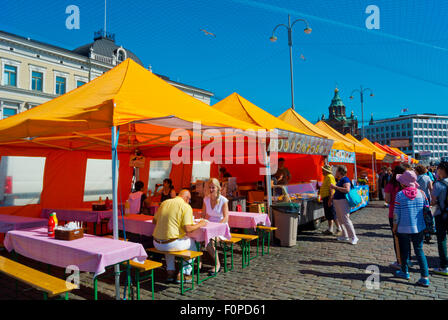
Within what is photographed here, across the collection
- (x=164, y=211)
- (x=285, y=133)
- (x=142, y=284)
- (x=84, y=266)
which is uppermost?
(x=285, y=133)

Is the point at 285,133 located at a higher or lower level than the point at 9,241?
higher

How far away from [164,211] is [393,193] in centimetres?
401

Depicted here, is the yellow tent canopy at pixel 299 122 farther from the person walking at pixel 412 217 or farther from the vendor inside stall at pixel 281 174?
the person walking at pixel 412 217

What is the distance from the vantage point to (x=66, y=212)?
7.23 metres

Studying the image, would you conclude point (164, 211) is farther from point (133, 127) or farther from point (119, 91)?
point (133, 127)

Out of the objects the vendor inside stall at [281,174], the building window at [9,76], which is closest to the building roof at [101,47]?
the building window at [9,76]

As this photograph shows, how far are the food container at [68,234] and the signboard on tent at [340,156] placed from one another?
31.1ft

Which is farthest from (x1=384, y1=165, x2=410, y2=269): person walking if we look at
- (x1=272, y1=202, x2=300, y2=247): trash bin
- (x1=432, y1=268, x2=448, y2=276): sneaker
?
(x1=272, y1=202, x2=300, y2=247): trash bin

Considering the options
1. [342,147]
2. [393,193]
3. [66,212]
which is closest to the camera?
[393,193]

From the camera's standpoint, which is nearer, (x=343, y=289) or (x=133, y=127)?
(x=343, y=289)

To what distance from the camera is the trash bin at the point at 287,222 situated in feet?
23.7
